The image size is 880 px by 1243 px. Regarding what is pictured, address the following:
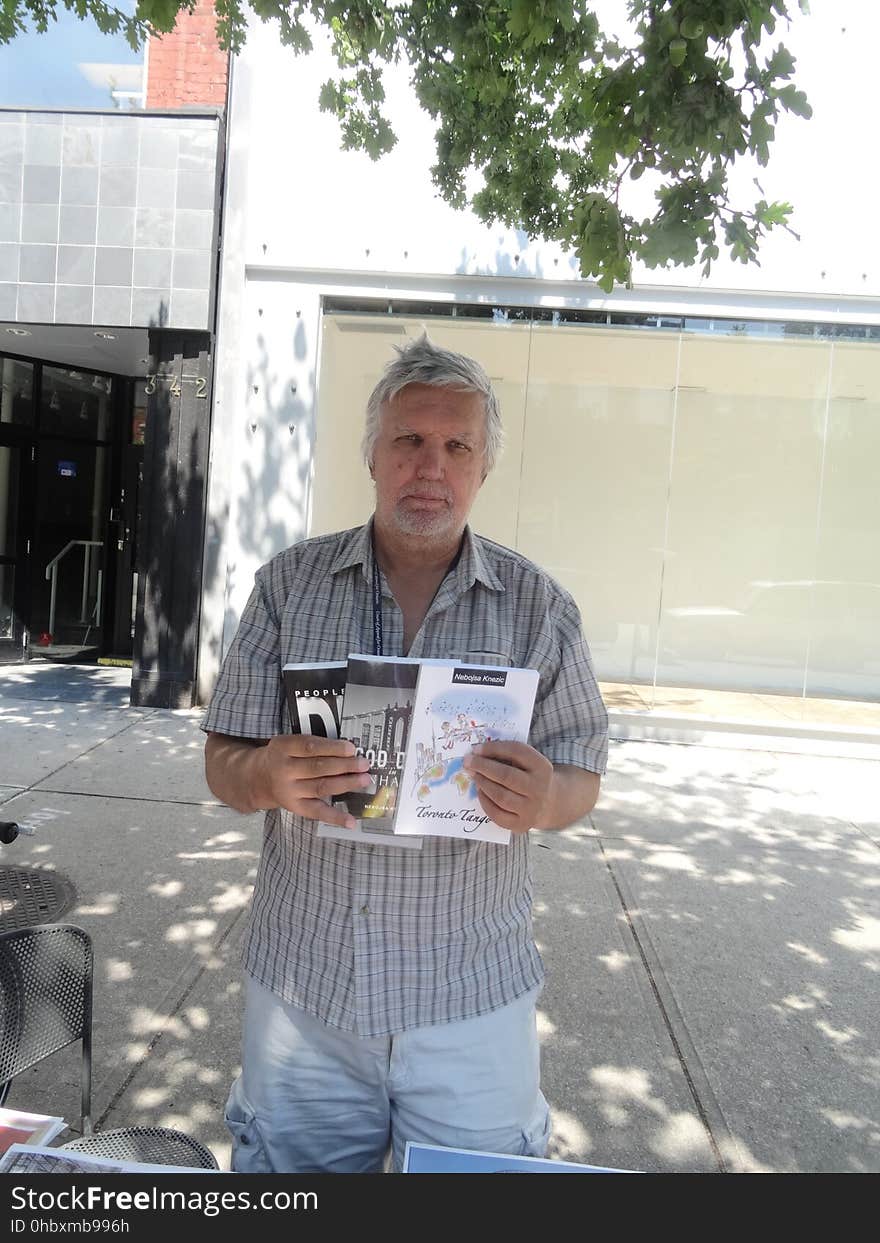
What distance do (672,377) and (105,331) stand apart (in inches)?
209

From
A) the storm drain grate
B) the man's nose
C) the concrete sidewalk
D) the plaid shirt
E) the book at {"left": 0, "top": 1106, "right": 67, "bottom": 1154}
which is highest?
the man's nose

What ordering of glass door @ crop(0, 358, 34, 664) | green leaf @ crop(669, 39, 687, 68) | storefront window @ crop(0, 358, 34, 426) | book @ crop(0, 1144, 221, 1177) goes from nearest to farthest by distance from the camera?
book @ crop(0, 1144, 221, 1177) < green leaf @ crop(669, 39, 687, 68) < storefront window @ crop(0, 358, 34, 426) < glass door @ crop(0, 358, 34, 664)

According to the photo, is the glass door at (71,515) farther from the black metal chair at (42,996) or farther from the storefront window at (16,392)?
the black metal chair at (42,996)

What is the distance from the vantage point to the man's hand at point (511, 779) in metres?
1.58

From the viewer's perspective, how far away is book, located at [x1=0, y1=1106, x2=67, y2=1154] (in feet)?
4.75

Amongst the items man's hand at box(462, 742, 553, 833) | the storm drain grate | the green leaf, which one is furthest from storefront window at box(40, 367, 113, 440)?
man's hand at box(462, 742, 553, 833)

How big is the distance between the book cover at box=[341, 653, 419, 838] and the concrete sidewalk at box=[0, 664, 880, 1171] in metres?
1.83

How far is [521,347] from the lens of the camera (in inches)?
340

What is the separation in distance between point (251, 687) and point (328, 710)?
288mm

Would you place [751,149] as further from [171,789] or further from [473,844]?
[171,789]

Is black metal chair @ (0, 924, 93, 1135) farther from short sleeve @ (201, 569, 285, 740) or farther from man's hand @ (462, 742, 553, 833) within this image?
man's hand @ (462, 742, 553, 833)

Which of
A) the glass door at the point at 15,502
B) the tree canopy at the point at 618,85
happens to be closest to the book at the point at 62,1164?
the tree canopy at the point at 618,85

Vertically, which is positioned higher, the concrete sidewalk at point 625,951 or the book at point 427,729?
the book at point 427,729

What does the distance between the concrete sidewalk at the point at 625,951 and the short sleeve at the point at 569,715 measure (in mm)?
1708
